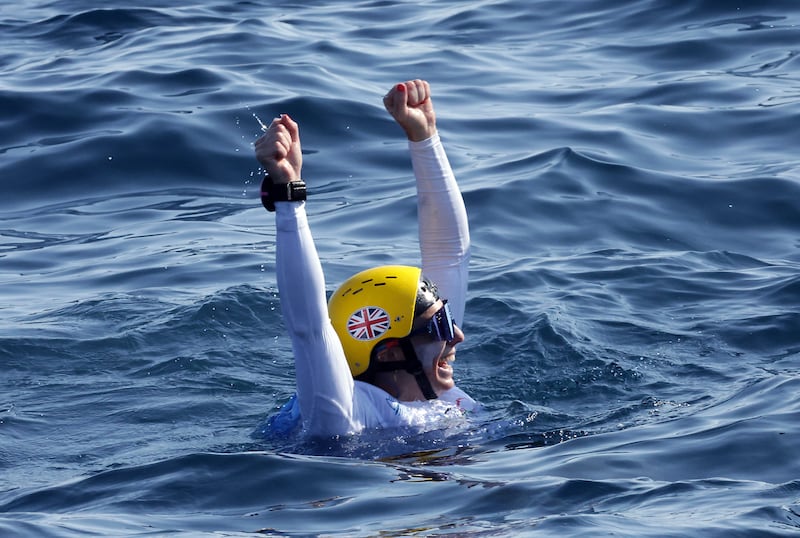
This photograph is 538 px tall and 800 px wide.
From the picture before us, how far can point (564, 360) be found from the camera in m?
8.76

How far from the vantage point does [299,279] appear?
18.7 feet

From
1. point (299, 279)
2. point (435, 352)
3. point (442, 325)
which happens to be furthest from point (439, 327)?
point (299, 279)

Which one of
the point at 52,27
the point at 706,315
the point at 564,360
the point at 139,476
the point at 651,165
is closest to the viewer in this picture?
the point at 139,476

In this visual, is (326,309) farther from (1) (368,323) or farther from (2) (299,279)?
(1) (368,323)

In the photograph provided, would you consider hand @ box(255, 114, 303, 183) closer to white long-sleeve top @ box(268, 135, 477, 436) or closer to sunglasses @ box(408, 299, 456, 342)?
white long-sleeve top @ box(268, 135, 477, 436)

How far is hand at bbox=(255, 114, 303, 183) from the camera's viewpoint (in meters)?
5.66

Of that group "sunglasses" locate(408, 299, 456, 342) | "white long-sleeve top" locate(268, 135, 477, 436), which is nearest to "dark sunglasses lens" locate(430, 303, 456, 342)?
"sunglasses" locate(408, 299, 456, 342)

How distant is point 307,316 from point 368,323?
91cm

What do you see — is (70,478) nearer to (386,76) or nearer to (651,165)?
(651,165)

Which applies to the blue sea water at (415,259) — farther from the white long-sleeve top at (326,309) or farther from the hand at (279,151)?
the hand at (279,151)

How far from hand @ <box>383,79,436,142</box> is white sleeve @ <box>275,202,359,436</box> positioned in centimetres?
125

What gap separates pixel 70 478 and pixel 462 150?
25.5 feet

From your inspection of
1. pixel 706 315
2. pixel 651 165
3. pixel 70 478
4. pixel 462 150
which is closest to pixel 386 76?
pixel 462 150

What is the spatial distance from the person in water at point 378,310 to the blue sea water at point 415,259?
0.63 ft
